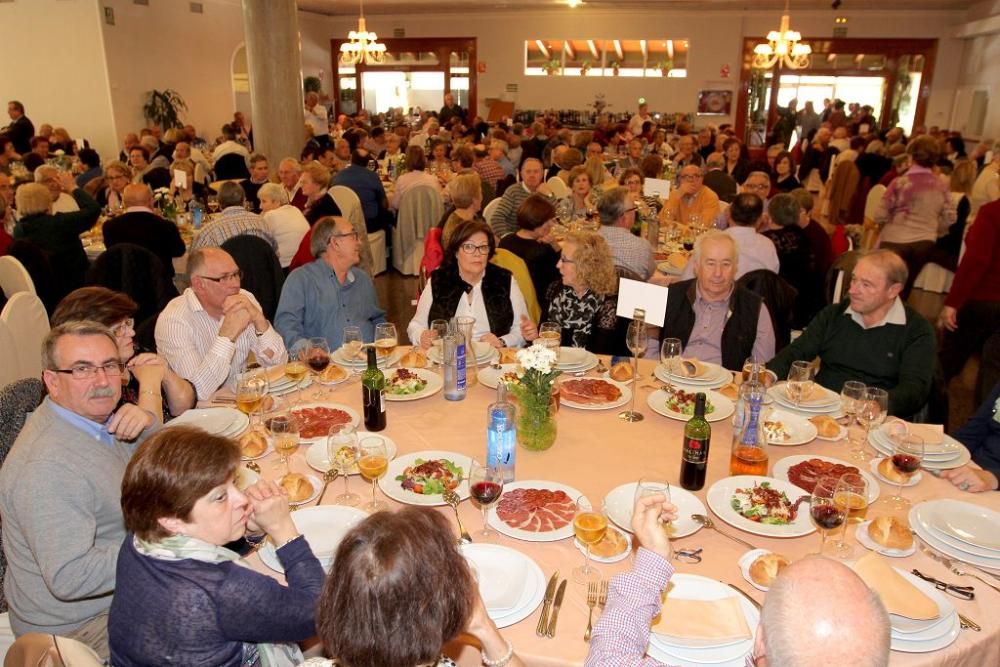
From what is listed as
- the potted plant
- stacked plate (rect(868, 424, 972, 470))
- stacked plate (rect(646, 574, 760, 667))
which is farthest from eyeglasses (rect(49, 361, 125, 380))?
the potted plant

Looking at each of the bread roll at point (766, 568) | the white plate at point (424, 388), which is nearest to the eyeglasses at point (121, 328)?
the white plate at point (424, 388)

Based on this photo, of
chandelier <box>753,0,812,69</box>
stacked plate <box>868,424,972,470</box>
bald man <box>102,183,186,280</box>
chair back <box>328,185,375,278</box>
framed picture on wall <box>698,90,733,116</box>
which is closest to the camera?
stacked plate <box>868,424,972,470</box>

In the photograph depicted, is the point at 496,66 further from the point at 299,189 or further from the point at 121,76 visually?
the point at 299,189

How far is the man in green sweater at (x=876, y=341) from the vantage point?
319 centimetres

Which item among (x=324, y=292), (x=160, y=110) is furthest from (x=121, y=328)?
(x=160, y=110)

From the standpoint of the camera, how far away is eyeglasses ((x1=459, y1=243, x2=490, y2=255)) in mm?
3775

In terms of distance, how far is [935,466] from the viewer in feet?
8.01

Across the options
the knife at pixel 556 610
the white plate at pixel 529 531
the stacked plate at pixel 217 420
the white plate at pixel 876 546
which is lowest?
the knife at pixel 556 610

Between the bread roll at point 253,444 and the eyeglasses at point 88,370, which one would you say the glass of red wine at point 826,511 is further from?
the eyeglasses at point 88,370

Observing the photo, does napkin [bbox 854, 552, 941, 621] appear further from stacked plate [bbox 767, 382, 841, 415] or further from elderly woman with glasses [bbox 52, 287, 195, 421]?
elderly woman with glasses [bbox 52, 287, 195, 421]

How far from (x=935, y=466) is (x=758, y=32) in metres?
15.7

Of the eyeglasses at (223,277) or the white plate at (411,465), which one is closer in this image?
the white plate at (411,465)

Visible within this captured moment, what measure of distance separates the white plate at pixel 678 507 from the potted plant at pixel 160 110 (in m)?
12.8

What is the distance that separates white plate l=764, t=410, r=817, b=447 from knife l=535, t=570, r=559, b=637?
1.11 metres
